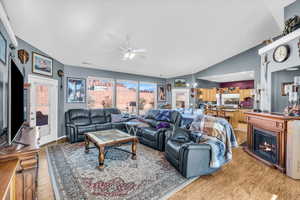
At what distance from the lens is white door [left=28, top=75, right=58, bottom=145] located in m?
3.97

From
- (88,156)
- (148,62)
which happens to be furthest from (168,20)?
(88,156)

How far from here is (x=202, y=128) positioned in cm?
294

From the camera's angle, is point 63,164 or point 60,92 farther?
point 60,92

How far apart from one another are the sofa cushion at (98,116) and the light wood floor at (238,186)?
2.08 meters

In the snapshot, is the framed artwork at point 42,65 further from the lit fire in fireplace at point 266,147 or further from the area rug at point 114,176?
the lit fire in fireplace at point 266,147

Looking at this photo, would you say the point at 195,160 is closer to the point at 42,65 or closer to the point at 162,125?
the point at 162,125

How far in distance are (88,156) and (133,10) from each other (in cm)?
334

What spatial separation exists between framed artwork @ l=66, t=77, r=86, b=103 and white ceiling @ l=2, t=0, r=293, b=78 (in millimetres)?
652

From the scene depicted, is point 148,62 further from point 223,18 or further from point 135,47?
point 223,18

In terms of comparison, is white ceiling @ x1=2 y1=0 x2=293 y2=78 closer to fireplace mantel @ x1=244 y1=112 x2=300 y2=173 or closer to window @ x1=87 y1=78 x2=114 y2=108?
window @ x1=87 y1=78 x2=114 y2=108

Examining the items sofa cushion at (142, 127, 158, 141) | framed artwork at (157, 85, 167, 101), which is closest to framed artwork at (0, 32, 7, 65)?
sofa cushion at (142, 127, 158, 141)

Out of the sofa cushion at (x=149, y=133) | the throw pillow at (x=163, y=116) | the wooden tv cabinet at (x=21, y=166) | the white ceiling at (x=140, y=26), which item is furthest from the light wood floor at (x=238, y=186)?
the white ceiling at (x=140, y=26)

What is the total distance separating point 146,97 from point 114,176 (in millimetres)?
5386

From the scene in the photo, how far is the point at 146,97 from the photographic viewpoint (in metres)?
7.62
